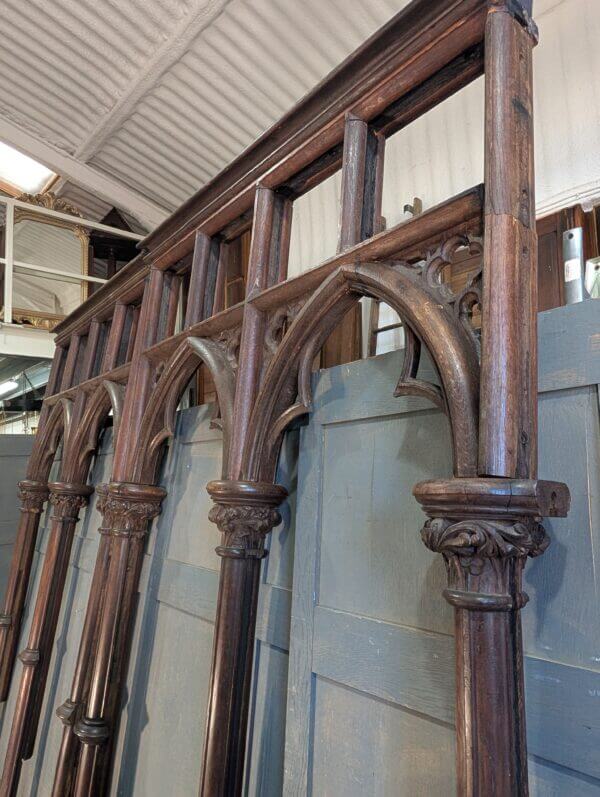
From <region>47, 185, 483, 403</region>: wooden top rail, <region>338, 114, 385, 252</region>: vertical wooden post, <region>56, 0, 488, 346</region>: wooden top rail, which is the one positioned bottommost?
<region>47, 185, 483, 403</region>: wooden top rail

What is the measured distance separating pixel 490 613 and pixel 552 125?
73.0 inches

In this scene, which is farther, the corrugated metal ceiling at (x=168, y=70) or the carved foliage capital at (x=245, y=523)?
the corrugated metal ceiling at (x=168, y=70)

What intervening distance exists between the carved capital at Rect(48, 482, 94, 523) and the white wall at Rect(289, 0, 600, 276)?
1746 mm

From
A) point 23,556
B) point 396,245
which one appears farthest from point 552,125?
point 23,556

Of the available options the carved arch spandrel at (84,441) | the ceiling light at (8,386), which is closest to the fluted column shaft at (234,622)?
the carved arch spandrel at (84,441)

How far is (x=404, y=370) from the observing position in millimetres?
827

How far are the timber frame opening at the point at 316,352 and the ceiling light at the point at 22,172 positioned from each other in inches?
116

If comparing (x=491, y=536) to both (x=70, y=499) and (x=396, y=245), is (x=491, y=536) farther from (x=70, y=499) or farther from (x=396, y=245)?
(x=70, y=499)

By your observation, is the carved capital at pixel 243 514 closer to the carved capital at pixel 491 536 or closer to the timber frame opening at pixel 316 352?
the timber frame opening at pixel 316 352

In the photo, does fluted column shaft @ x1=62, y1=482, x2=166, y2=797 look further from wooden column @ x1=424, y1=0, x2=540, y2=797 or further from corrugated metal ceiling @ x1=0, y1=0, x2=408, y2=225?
corrugated metal ceiling @ x1=0, y1=0, x2=408, y2=225

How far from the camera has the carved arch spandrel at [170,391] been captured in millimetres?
1245

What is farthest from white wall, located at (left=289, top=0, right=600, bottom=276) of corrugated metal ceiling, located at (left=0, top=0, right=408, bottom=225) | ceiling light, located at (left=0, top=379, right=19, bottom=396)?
ceiling light, located at (left=0, top=379, right=19, bottom=396)

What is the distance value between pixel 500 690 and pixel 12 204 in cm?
428

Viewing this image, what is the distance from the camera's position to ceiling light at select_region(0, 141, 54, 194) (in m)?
4.16
